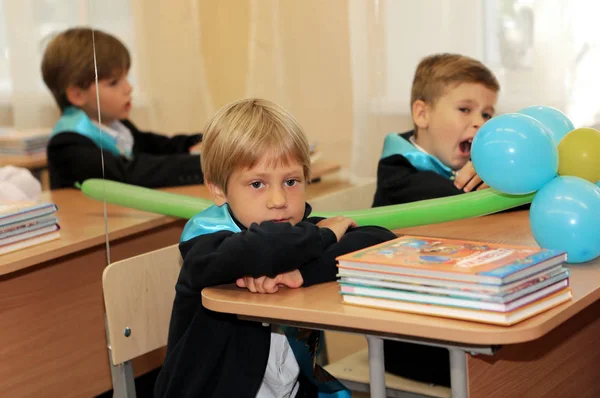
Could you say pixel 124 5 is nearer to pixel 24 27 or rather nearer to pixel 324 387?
pixel 24 27

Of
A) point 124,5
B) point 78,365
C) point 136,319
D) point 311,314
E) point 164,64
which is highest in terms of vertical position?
point 124,5

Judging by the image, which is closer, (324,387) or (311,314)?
(311,314)

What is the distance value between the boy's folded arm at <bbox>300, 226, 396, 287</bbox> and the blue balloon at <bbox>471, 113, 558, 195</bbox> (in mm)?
262

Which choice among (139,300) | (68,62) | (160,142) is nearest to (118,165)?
(160,142)

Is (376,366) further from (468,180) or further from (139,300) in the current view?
(468,180)

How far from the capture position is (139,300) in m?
2.07

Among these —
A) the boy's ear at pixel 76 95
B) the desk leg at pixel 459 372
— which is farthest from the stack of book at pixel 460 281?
the boy's ear at pixel 76 95

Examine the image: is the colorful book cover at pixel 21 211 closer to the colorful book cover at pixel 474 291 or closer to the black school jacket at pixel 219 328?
the black school jacket at pixel 219 328

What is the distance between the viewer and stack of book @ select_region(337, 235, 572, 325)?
1361 millimetres

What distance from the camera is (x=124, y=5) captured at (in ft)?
9.44

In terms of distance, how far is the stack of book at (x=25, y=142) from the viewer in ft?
13.0

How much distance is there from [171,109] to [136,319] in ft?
4.32

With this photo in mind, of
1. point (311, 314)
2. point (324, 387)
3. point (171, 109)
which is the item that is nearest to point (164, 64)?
point (171, 109)

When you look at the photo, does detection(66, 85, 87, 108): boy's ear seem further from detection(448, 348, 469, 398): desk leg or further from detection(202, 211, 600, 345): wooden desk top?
detection(448, 348, 469, 398): desk leg
